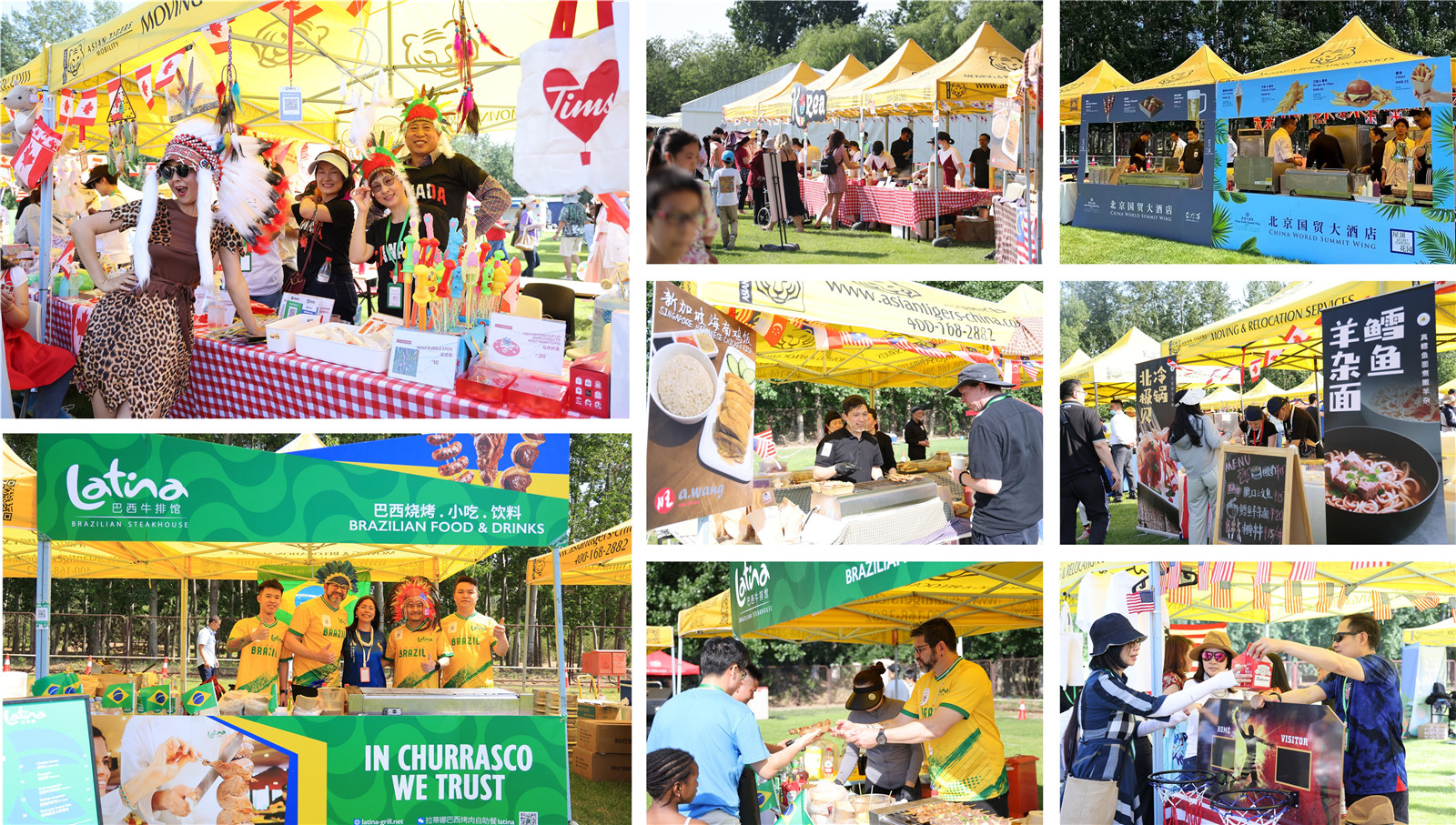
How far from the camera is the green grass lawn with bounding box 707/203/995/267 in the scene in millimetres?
6203

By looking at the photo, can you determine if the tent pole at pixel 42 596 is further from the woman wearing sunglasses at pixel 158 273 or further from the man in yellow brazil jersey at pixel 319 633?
the man in yellow brazil jersey at pixel 319 633

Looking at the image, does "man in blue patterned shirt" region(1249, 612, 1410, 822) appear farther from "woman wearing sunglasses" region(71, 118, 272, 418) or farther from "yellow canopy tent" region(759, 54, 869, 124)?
"woman wearing sunglasses" region(71, 118, 272, 418)

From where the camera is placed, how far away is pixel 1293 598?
16.7 ft

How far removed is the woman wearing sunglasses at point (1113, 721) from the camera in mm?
4039

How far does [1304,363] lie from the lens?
31.1 ft

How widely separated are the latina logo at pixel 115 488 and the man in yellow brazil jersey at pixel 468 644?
1.41m

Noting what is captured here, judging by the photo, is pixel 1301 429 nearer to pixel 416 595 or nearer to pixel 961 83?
pixel 961 83

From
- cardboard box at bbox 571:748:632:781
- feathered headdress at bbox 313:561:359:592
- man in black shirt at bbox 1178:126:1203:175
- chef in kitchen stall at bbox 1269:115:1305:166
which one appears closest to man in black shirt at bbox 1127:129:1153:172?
man in black shirt at bbox 1178:126:1203:175

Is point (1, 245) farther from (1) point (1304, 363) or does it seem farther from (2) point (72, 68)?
(1) point (1304, 363)

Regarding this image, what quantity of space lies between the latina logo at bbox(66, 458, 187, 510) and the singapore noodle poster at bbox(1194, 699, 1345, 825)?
4081 millimetres

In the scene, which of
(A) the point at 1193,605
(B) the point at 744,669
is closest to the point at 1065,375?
(A) the point at 1193,605

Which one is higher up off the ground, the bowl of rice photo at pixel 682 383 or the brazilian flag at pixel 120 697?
the bowl of rice photo at pixel 682 383

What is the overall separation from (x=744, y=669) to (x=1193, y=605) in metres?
2.64

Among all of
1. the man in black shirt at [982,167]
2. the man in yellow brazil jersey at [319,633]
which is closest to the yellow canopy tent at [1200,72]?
the man in black shirt at [982,167]
